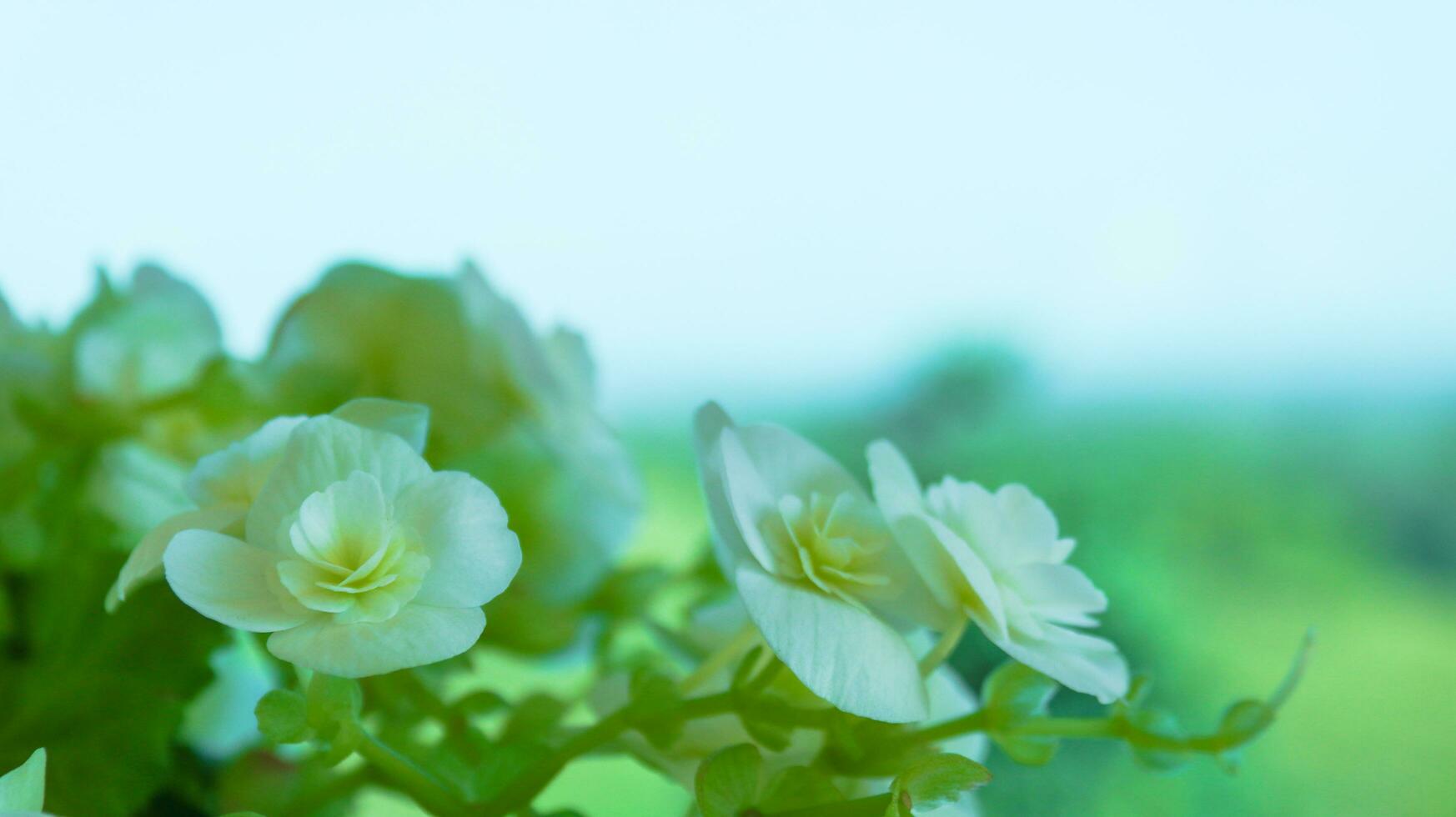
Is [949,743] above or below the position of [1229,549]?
above

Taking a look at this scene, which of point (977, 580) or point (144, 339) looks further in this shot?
point (144, 339)

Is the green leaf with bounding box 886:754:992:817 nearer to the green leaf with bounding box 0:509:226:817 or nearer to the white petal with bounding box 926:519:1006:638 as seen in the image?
the white petal with bounding box 926:519:1006:638

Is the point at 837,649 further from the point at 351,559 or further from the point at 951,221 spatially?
the point at 951,221

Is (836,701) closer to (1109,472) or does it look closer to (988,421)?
(1109,472)

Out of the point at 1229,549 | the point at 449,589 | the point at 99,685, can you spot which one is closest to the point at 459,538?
the point at 449,589

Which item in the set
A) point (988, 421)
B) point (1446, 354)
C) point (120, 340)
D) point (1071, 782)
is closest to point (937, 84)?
point (988, 421)

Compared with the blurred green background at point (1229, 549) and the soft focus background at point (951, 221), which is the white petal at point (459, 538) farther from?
the soft focus background at point (951, 221)
